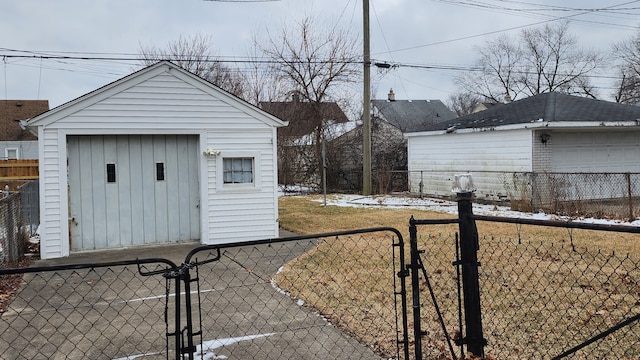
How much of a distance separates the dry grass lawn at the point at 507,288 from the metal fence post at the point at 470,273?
0.55 m

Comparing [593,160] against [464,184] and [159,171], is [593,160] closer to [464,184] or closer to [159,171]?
[159,171]

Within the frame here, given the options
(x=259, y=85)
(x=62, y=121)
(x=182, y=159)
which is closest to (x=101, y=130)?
(x=62, y=121)

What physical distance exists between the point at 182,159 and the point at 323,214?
243 inches

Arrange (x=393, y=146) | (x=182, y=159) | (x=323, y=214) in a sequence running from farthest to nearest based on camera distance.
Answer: (x=393, y=146), (x=323, y=214), (x=182, y=159)

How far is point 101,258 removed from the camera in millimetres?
9195

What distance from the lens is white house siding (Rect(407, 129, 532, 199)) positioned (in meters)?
17.8

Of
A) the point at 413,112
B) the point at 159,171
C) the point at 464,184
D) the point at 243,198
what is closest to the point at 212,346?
the point at 464,184

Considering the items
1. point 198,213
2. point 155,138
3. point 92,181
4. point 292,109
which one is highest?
point 292,109

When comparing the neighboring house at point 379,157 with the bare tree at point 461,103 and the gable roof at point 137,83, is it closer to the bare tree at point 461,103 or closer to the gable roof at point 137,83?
the gable roof at point 137,83

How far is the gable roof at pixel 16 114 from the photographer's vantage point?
107 ft

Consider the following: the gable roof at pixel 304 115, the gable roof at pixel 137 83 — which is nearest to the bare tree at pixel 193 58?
the gable roof at pixel 304 115

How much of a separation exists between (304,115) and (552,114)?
12686mm

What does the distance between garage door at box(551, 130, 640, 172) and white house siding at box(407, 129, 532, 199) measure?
125 cm

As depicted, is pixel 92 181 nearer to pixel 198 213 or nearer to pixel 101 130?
pixel 101 130
